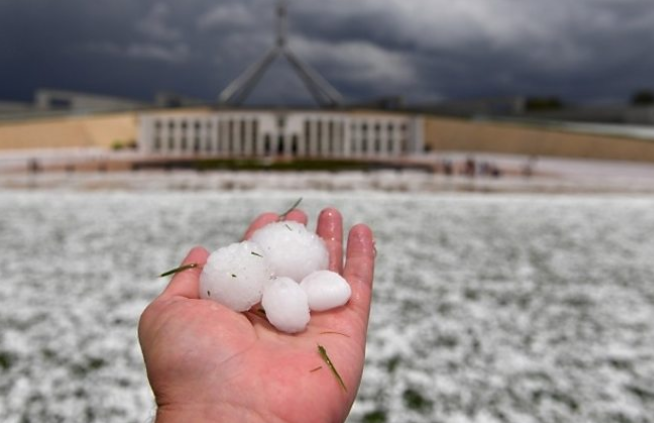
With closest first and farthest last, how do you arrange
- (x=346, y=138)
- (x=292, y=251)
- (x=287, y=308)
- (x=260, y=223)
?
(x=287, y=308)
(x=292, y=251)
(x=260, y=223)
(x=346, y=138)

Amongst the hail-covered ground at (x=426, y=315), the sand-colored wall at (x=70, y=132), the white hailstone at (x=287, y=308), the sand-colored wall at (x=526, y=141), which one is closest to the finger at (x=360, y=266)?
the white hailstone at (x=287, y=308)

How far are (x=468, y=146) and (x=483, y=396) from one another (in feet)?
151

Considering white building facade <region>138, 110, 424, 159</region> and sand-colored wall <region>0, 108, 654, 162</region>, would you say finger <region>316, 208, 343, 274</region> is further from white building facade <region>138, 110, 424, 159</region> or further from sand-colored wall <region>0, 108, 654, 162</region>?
white building facade <region>138, 110, 424, 159</region>

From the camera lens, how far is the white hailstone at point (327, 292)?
240 centimetres

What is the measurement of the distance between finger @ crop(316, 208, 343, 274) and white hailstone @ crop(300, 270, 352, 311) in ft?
1.48

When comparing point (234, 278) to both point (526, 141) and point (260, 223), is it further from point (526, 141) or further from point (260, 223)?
point (526, 141)

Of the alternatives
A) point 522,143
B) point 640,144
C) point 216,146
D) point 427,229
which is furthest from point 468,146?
point 427,229

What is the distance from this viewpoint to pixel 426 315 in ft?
19.6

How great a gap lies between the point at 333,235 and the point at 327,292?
0.68m

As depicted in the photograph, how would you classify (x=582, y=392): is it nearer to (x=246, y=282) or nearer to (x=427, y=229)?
(x=246, y=282)

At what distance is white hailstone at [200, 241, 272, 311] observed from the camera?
7.80 feet

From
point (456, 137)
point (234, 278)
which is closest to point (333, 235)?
point (234, 278)

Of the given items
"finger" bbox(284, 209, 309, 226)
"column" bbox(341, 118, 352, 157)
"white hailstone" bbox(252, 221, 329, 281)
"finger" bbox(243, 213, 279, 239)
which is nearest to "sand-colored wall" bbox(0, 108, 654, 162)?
"column" bbox(341, 118, 352, 157)

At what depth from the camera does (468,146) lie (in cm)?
4812
